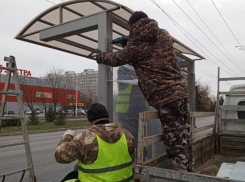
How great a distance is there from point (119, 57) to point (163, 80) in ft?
1.65

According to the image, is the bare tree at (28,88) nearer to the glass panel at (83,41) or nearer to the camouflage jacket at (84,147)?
the glass panel at (83,41)

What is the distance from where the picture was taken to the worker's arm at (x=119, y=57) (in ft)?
8.04

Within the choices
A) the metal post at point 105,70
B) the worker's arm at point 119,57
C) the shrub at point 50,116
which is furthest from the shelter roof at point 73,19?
the shrub at point 50,116

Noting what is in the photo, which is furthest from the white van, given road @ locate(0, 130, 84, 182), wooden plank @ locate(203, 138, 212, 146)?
road @ locate(0, 130, 84, 182)

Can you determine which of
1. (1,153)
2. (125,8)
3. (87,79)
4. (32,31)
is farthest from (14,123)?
(87,79)

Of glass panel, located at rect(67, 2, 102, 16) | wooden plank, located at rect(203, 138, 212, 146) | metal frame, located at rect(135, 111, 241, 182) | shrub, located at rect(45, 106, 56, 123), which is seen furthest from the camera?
shrub, located at rect(45, 106, 56, 123)

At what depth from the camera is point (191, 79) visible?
18.7 ft

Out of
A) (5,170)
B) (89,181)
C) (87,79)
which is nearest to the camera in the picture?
(89,181)

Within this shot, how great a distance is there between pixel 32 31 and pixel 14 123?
1738 centimetres

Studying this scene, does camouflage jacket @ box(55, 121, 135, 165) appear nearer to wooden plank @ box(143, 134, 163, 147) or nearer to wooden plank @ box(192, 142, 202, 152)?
wooden plank @ box(143, 134, 163, 147)

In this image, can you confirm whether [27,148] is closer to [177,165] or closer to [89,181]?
[89,181]

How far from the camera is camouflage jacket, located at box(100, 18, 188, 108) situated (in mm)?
2365

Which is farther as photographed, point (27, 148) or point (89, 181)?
point (27, 148)

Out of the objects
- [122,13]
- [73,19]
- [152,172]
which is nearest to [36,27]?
[73,19]
